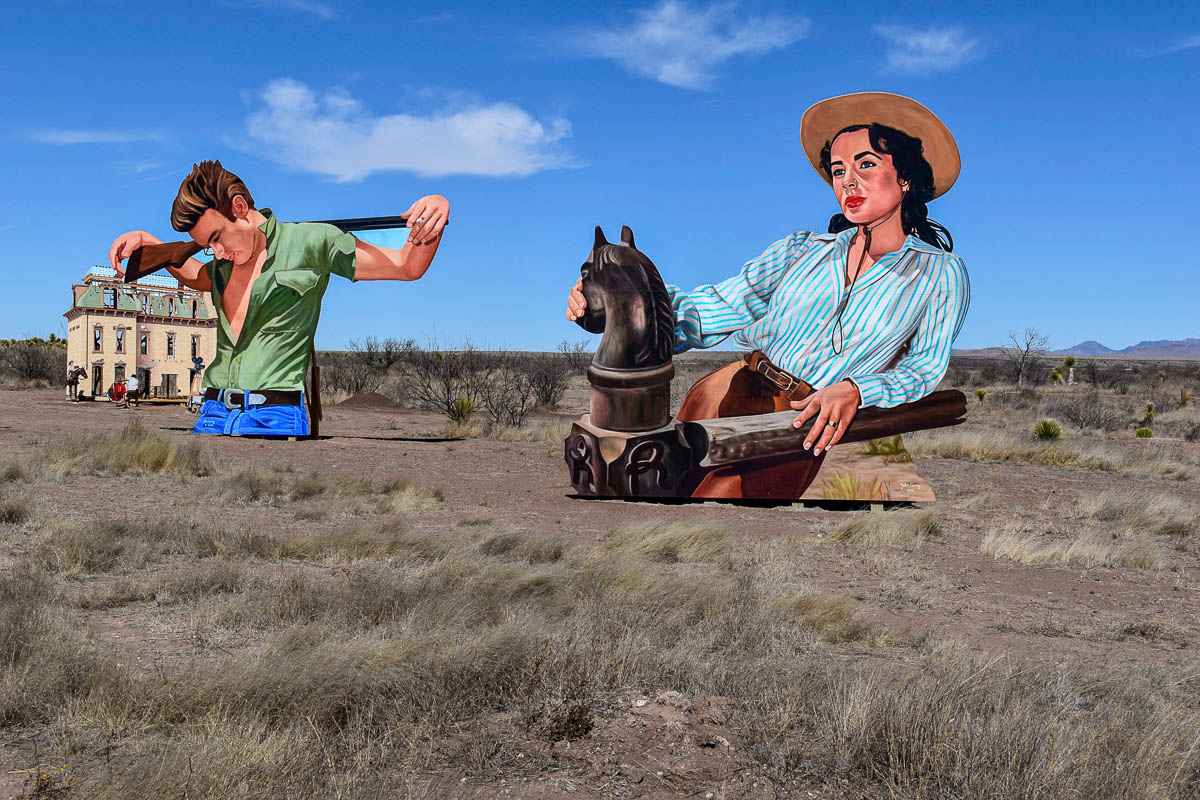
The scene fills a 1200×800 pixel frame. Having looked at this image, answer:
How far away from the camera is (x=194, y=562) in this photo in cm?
831

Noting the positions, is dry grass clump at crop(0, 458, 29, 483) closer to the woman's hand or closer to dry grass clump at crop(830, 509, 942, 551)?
the woman's hand

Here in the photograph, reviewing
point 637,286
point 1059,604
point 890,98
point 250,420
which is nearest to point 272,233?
point 250,420

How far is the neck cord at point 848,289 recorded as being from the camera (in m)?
12.2

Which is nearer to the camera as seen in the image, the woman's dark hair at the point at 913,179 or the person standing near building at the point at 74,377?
the woman's dark hair at the point at 913,179

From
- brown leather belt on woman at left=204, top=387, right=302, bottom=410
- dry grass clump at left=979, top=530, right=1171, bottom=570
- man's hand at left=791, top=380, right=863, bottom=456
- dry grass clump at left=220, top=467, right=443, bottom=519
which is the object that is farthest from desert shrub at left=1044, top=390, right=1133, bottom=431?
brown leather belt on woman at left=204, top=387, right=302, bottom=410

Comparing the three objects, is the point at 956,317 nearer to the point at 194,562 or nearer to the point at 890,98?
the point at 890,98

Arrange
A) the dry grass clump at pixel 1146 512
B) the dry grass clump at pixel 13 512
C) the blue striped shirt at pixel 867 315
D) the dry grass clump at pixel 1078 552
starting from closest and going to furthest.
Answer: the dry grass clump at pixel 13 512, the dry grass clump at pixel 1078 552, the blue striped shirt at pixel 867 315, the dry grass clump at pixel 1146 512

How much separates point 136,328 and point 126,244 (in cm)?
792

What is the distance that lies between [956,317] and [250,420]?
490 inches

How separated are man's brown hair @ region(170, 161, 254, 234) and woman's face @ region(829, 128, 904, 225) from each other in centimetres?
1065

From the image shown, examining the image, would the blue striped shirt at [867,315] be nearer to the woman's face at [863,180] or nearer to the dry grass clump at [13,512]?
Result: the woman's face at [863,180]

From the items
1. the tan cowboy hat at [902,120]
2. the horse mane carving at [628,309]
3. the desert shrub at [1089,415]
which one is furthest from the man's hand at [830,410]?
the desert shrub at [1089,415]

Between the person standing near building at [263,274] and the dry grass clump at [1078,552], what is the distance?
10522mm

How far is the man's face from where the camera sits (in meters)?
17.1
